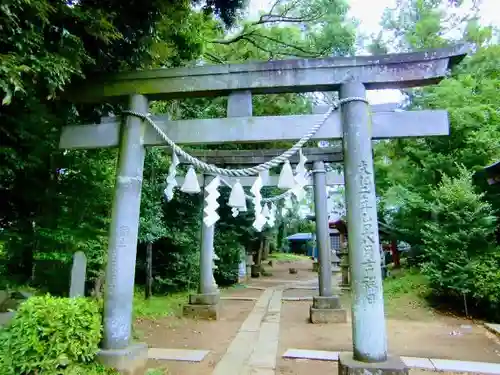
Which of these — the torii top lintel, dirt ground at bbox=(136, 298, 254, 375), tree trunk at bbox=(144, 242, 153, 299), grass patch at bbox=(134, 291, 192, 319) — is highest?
the torii top lintel

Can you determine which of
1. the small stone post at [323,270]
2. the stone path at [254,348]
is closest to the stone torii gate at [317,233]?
the small stone post at [323,270]

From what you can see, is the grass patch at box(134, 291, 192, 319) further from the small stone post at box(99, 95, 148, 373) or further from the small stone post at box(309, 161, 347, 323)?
the small stone post at box(99, 95, 148, 373)

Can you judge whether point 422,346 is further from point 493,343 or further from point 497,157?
point 497,157

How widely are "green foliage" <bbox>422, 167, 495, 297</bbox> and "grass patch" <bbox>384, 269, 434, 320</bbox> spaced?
90 centimetres

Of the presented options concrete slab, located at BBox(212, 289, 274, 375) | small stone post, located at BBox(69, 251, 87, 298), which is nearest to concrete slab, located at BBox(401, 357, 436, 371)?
concrete slab, located at BBox(212, 289, 274, 375)

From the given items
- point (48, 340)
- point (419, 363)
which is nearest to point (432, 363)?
point (419, 363)

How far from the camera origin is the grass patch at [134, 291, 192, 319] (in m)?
8.88

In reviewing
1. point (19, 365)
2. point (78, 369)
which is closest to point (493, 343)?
point (78, 369)

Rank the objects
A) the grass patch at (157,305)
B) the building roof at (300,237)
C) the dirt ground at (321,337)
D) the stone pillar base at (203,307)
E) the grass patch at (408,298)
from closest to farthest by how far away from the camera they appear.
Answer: the dirt ground at (321,337) < the grass patch at (157,305) < the stone pillar base at (203,307) < the grass patch at (408,298) < the building roof at (300,237)

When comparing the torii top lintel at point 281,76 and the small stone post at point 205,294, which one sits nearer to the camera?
the torii top lintel at point 281,76

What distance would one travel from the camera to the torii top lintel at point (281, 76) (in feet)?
13.6

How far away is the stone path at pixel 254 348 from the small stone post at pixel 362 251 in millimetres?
1656

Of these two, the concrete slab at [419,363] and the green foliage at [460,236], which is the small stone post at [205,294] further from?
the green foliage at [460,236]

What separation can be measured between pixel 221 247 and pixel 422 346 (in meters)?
9.25
